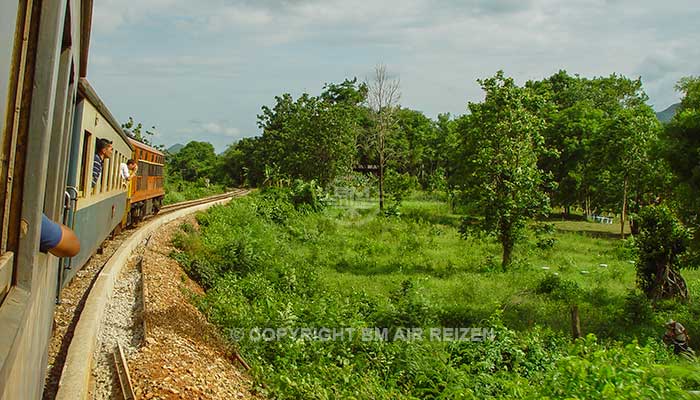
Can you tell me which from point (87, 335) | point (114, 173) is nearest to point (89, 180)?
point (87, 335)

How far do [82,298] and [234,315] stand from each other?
213 cm

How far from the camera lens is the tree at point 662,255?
14266 mm

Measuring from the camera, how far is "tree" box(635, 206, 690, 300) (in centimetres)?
1427

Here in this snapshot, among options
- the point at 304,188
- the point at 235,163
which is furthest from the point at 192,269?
the point at 235,163

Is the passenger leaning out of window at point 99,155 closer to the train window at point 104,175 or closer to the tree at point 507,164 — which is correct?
the train window at point 104,175

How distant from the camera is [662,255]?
1444cm

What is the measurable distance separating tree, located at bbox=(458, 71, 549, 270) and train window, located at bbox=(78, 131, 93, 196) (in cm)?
1313

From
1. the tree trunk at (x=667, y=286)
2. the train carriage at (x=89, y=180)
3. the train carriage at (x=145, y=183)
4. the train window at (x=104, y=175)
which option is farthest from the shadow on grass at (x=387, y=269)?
the train window at (x=104, y=175)

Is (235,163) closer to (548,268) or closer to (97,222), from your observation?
(548,268)

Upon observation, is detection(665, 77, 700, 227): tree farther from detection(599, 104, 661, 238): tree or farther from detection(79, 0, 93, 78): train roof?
detection(599, 104, 661, 238): tree

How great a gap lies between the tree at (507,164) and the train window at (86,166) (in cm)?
1313

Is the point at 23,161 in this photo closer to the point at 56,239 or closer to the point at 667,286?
the point at 56,239

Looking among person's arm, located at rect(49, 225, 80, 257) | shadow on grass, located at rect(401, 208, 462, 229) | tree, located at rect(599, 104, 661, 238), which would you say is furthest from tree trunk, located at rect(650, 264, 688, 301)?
person's arm, located at rect(49, 225, 80, 257)

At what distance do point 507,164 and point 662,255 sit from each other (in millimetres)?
5301
